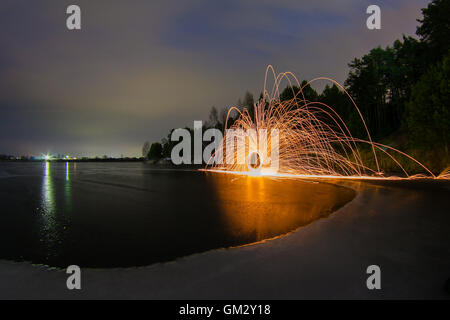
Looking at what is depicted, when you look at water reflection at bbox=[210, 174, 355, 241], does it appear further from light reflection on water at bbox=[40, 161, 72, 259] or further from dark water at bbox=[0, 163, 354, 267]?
light reflection on water at bbox=[40, 161, 72, 259]

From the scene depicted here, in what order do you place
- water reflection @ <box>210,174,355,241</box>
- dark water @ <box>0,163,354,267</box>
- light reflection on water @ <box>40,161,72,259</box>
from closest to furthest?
1. dark water @ <box>0,163,354,267</box>
2. light reflection on water @ <box>40,161,72,259</box>
3. water reflection @ <box>210,174,355,241</box>

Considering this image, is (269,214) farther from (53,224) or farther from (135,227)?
(53,224)

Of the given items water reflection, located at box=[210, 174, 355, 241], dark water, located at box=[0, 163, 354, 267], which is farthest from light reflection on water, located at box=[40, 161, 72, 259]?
water reflection, located at box=[210, 174, 355, 241]

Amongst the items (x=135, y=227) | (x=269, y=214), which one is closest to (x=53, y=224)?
(x=135, y=227)

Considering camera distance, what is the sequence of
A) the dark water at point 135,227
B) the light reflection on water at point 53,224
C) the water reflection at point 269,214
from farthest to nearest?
the water reflection at point 269,214, the light reflection on water at point 53,224, the dark water at point 135,227

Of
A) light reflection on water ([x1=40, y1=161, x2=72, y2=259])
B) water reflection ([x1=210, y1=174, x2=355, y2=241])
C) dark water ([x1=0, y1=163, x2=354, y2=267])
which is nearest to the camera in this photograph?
dark water ([x1=0, y1=163, x2=354, y2=267])

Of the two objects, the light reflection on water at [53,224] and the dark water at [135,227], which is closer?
the dark water at [135,227]

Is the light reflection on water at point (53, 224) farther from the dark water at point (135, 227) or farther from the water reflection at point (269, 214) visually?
the water reflection at point (269, 214)

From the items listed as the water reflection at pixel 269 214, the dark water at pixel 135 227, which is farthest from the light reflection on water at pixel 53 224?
the water reflection at pixel 269 214

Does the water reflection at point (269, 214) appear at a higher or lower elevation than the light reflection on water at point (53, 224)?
higher

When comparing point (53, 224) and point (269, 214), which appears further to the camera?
Result: point (269, 214)

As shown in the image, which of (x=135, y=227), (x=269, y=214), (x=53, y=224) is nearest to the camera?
(x=135, y=227)

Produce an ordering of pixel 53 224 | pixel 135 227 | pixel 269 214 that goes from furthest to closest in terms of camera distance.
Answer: pixel 269 214
pixel 53 224
pixel 135 227
